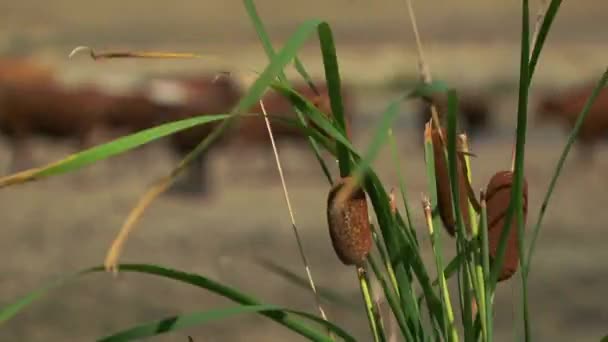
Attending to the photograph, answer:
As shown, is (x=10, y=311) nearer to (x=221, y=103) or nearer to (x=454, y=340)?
(x=454, y=340)

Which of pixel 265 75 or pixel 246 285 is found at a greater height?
pixel 246 285

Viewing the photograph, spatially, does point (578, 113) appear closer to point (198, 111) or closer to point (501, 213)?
point (198, 111)

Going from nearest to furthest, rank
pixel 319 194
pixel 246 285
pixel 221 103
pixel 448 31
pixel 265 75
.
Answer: pixel 265 75
pixel 246 285
pixel 319 194
pixel 221 103
pixel 448 31

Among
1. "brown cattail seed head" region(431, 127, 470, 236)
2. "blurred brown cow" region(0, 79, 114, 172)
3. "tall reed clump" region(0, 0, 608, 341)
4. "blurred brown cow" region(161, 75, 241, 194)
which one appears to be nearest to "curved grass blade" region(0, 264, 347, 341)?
"tall reed clump" region(0, 0, 608, 341)

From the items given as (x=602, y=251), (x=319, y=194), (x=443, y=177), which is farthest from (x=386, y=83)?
(x=443, y=177)

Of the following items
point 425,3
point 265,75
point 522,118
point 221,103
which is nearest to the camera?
point 265,75

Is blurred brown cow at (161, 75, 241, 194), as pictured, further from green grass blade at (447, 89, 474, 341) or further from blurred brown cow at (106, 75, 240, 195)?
green grass blade at (447, 89, 474, 341)

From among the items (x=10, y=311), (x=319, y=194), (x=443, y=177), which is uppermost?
(x=319, y=194)
